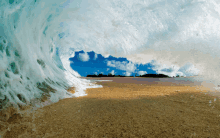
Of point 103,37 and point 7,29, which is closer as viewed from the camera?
point 7,29

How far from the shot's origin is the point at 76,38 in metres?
6.39

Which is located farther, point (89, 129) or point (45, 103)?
point (45, 103)

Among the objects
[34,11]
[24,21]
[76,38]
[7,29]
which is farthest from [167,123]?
[76,38]

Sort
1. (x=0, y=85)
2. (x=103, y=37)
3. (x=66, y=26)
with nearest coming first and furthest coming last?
(x=0, y=85) < (x=66, y=26) < (x=103, y=37)

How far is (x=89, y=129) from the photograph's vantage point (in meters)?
1.42

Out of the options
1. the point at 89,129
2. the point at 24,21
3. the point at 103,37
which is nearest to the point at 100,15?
the point at 103,37

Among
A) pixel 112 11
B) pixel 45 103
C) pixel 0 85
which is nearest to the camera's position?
pixel 0 85

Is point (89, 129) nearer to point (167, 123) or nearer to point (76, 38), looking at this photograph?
point (167, 123)

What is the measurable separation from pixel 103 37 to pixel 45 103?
451 cm

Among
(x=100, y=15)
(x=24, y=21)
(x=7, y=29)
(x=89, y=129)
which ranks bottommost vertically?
(x=89, y=129)

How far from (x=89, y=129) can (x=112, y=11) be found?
13.7 feet

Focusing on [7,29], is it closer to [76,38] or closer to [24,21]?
[24,21]

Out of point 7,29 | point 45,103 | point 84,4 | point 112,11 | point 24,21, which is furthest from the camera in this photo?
point 112,11

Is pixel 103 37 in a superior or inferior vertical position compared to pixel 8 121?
superior
